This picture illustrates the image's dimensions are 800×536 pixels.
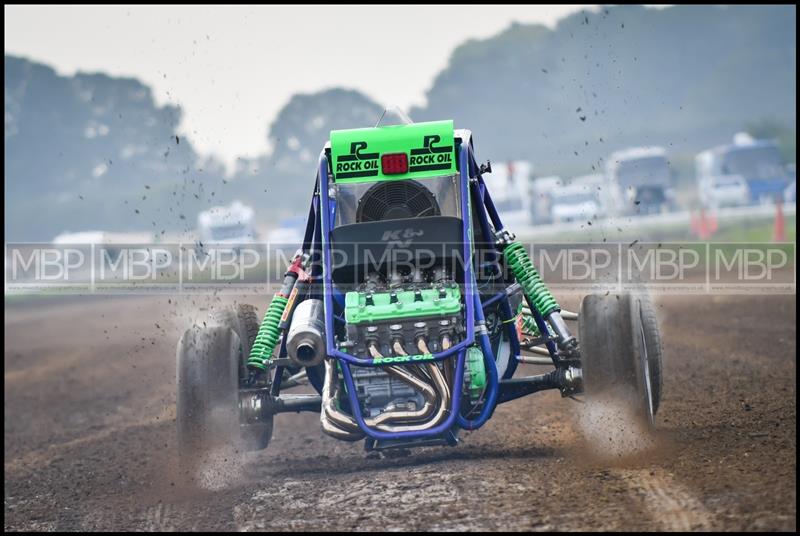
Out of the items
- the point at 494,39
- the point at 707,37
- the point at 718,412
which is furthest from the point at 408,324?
the point at 494,39

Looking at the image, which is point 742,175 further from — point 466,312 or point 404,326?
point 404,326

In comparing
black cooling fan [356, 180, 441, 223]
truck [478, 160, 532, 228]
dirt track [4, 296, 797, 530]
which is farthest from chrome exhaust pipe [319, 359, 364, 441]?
truck [478, 160, 532, 228]

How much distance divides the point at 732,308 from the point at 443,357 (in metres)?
12.0

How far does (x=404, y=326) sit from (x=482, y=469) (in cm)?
122

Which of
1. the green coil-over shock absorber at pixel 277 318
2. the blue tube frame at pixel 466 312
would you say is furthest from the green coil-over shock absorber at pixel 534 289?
the green coil-over shock absorber at pixel 277 318

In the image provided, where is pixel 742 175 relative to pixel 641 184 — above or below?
above

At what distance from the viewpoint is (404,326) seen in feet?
28.4

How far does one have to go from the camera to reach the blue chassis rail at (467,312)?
8.52m

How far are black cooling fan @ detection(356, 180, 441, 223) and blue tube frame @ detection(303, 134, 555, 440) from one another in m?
0.27

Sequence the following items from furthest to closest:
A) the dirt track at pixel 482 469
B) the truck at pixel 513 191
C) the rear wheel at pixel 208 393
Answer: the truck at pixel 513 191, the rear wheel at pixel 208 393, the dirt track at pixel 482 469

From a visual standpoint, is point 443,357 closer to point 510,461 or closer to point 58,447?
point 510,461

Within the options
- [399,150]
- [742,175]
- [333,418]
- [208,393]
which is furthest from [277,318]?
[742,175]

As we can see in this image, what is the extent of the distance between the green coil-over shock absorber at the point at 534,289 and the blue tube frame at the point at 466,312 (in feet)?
0.37

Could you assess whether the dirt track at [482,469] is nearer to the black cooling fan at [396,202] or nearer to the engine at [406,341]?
the engine at [406,341]
